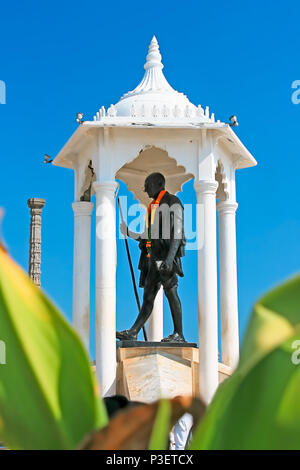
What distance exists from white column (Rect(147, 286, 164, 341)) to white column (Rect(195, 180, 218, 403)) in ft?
8.90

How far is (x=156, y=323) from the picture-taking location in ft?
39.9

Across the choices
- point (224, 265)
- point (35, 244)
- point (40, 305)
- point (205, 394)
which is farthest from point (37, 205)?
point (40, 305)

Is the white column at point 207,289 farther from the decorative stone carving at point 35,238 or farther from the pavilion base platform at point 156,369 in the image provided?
the decorative stone carving at point 35,238

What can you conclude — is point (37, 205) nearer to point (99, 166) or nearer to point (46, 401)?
point (99, 166)

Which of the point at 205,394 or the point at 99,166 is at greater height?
the point at 99,166

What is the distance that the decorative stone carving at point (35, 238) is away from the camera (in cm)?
1919

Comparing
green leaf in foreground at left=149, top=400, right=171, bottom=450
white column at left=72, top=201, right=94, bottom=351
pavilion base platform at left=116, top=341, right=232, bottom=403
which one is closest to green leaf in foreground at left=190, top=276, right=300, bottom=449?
green leaf in foreground at left=149, top=400, right=171, bottom=450

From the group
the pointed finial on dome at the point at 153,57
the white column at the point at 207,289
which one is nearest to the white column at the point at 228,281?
the white column at the point at 207,289

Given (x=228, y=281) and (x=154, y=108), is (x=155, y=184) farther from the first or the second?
(x=228, y=281)

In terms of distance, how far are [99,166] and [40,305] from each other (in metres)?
8.80

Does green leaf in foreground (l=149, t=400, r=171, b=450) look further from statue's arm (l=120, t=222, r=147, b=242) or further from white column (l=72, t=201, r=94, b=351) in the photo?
statue's arm (l=120, t=222, r=147, b=242)

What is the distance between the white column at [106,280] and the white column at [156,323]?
263 cm

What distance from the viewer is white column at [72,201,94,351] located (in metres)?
10.6
